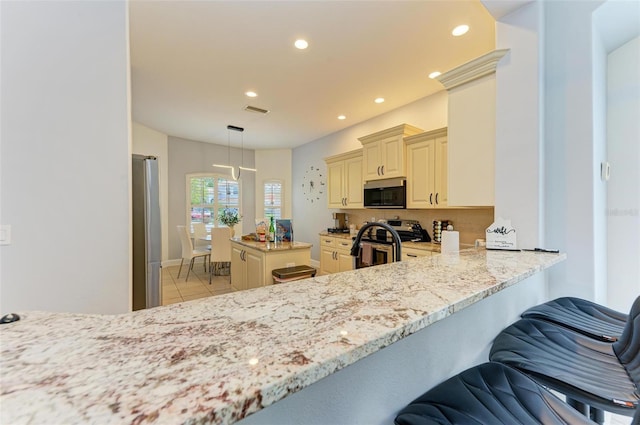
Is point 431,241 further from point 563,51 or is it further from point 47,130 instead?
point 47,130

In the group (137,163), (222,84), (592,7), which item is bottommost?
(137,163)

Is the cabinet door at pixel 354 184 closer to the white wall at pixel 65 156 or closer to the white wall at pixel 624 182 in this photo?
the white wall at pixel 624 182

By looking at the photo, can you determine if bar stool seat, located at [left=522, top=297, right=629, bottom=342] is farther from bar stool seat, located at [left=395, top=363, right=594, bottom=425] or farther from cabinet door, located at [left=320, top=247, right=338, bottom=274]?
cabinet door, located at [left=320, top=247, right=338, bottom=274]

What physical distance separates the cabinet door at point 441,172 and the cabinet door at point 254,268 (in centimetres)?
233

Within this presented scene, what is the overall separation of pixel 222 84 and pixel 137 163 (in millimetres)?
1910

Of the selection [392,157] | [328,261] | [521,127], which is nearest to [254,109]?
[392,157]

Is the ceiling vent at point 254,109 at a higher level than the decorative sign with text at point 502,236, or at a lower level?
higher

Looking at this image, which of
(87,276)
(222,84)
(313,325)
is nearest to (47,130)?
(87,276)

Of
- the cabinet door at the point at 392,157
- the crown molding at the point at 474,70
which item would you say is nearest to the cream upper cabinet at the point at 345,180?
the cabinet door at the point at 392,157

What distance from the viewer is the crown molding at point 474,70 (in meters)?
1.75

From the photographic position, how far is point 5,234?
1.43 metres

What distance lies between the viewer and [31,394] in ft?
1.09

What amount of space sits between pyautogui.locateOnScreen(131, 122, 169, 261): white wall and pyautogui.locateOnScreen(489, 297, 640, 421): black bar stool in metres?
5.68

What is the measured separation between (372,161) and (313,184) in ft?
7.50
